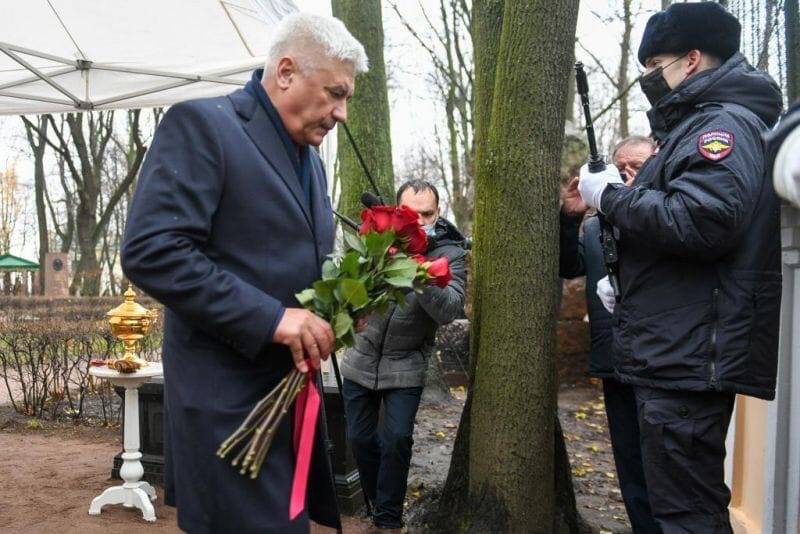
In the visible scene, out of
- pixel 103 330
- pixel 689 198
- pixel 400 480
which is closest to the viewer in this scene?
pixel 689 198

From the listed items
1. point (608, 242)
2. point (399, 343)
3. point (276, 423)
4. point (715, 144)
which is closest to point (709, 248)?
point (715, 144)

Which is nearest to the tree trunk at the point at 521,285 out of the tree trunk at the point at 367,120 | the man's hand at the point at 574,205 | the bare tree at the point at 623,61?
the man's hand at the point at 574,205

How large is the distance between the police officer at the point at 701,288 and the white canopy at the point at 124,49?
4627 mm

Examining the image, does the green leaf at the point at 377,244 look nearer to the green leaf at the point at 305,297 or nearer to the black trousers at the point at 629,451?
the green leaf at the point at 305,297

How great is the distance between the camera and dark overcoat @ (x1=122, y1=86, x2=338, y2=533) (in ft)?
5.97

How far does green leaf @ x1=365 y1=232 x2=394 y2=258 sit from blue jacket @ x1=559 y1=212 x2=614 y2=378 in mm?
1532

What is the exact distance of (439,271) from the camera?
234 cm

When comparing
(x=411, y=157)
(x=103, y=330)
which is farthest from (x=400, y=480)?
(x=411, y=157)

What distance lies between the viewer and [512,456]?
11.0ft

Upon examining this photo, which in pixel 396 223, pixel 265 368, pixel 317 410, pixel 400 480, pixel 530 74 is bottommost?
pixel 400 480

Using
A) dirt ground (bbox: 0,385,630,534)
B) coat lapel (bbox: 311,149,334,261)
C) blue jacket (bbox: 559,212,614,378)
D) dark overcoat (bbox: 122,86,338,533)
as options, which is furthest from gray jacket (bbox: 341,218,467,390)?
dark overcoat (bbox: 122,86,338,533)

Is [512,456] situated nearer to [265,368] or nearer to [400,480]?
[400,480]

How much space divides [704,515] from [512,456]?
1055 mm

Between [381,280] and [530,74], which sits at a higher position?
[530,74]
